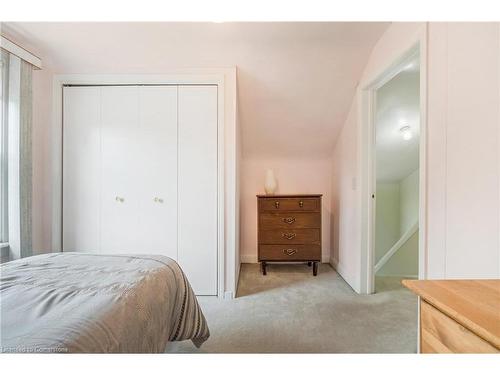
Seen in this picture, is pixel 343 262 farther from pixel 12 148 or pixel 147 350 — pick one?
pixel 12 148

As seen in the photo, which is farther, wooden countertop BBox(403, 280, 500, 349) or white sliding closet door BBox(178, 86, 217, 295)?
white sliding closet door BBox(178, 86, 217, 295)

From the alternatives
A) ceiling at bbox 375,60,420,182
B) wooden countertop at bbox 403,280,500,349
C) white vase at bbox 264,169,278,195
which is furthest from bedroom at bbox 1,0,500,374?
wooden countertop at bbox 403,280,500,349

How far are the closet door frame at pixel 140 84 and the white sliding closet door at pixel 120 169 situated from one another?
3.9 inches

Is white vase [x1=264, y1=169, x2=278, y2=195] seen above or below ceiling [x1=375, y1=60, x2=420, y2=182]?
below

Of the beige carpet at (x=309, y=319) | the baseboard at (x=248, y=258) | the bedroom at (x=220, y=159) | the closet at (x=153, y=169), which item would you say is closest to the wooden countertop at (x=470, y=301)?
the bedroom at (x=220, y=159)

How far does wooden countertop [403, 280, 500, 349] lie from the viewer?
0.49m

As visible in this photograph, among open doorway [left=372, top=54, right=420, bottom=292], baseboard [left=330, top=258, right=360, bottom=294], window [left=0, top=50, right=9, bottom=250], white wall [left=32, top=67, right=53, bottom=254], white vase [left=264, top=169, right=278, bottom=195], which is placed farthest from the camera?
white vase [left=264, top=169, right=278, bottom=195]

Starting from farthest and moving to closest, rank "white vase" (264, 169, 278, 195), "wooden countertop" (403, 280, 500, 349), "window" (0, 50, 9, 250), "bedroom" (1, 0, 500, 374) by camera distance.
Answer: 1. "white vase" (264, 169, 278, 195)
2. "window" (0, 50, 9, 250)
3. "bedroom" (1, 0, 500, 374)
4. "wooden countertop" (403, 280, 500, 349)

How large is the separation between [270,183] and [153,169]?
1376mm

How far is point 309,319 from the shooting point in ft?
5.92

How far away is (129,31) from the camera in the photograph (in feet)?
6.66

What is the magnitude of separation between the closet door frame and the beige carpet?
12.5 inches

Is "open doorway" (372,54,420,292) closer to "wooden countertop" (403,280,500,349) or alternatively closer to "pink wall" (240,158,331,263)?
"pink wall" (240,158,331,263)
